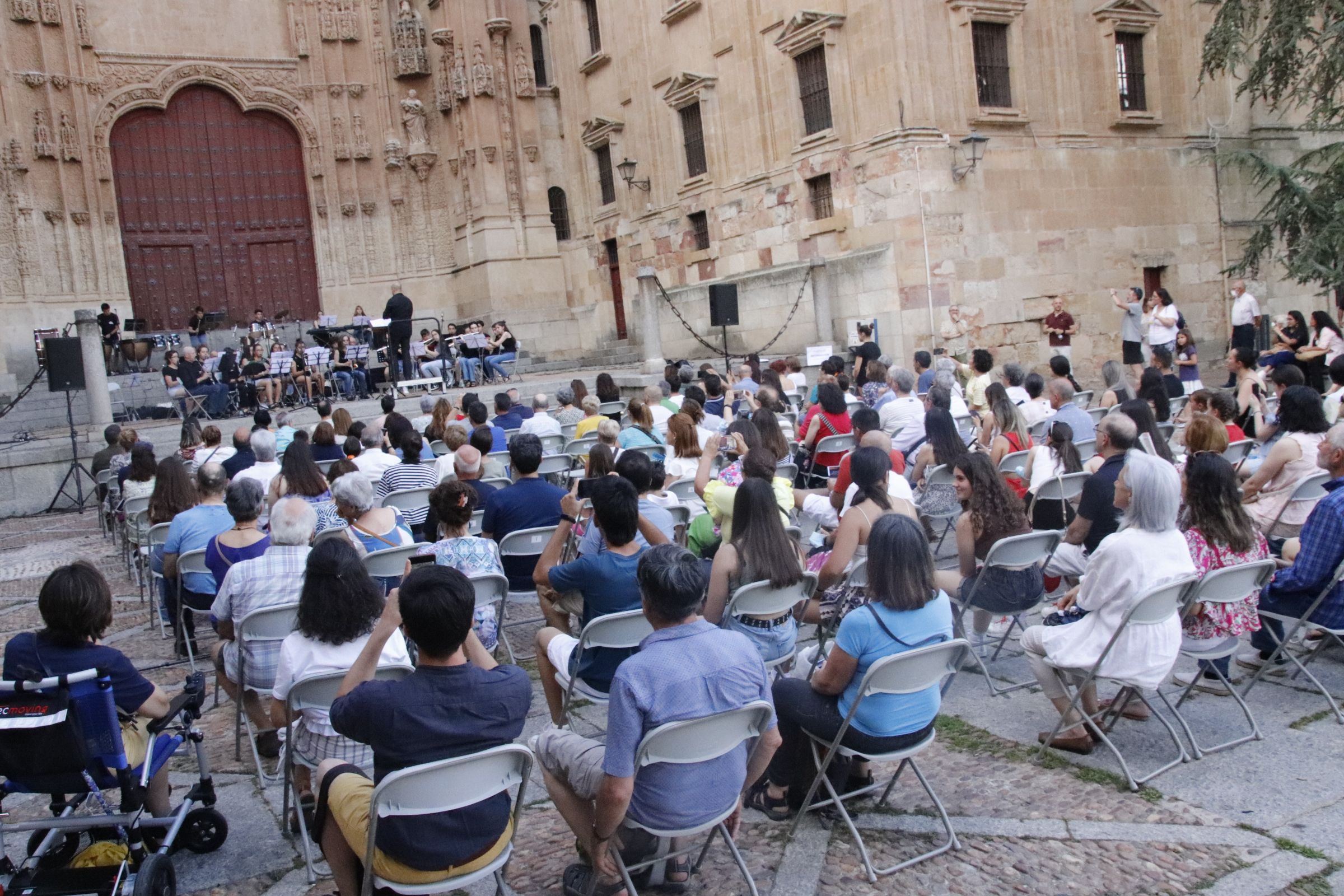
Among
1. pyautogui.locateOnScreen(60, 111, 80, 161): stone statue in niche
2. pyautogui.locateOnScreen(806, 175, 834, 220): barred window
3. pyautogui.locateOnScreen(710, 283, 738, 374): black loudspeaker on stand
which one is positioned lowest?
pyautogui.locateOnScreen(710, 283, 738, 374): black loudspeaker on stand

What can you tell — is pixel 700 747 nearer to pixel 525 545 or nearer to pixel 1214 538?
pixel 1214 538

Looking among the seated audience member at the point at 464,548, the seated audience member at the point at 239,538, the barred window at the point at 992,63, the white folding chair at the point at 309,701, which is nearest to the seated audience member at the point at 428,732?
the white folding chair at the point at 309,701

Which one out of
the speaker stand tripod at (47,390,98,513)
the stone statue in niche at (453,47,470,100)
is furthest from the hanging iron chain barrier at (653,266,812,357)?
the speaker stand tripod at (47,390,98,513)

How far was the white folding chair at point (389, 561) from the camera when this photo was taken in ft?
18.9

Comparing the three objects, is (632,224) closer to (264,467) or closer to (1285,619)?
(264,467)

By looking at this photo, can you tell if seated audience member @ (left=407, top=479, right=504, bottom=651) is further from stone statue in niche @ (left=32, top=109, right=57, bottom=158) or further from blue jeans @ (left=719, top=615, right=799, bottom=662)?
stone statue in niche @ (left=32, top=109, right=57, bottom=158)

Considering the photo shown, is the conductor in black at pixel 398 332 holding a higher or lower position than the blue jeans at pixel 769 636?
higher

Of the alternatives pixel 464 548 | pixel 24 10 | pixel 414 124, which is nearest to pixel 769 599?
pixel 464 548

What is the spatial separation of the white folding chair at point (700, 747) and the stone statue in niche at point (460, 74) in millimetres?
23077

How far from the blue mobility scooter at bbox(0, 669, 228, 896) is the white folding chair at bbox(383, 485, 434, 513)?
3805mm

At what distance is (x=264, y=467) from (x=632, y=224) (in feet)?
54.2

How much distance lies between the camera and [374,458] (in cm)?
870

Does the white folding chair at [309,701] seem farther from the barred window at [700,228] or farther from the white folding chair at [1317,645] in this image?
the barred window at [700,228]

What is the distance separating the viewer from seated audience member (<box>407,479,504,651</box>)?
534cm
